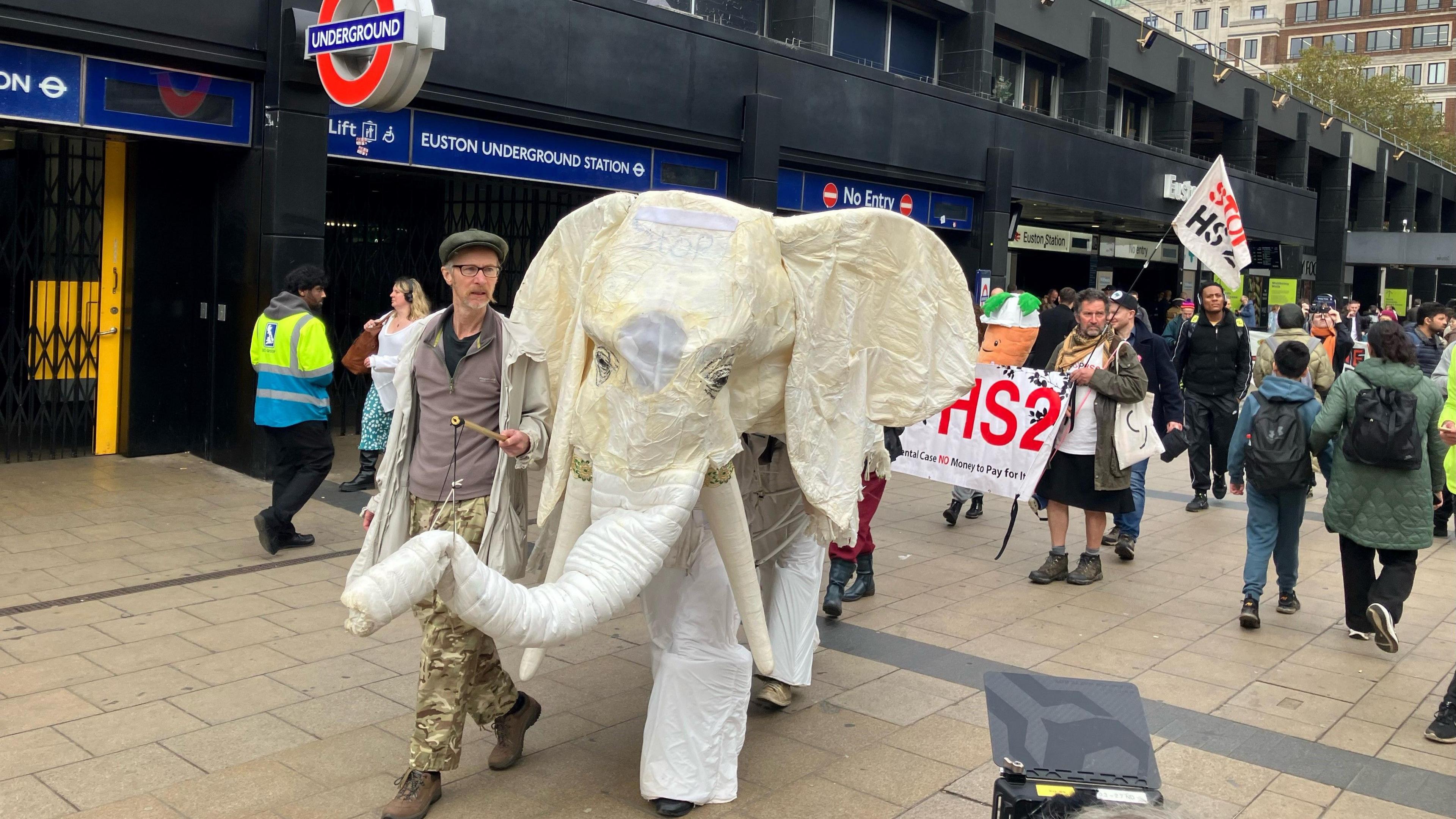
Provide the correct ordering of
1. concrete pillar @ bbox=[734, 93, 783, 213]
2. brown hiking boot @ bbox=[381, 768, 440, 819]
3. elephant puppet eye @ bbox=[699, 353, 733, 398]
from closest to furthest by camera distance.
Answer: elephant puppet eye @ bbox=[699, 353, 733, 398], brown hiking boot @ bbox=[381, 768, 440, 819], concrete pillar @ bbox=[734, 93, 783, 213]

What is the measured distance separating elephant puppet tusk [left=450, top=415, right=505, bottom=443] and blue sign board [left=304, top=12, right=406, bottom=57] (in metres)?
5.18

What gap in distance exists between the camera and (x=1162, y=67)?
25344mm

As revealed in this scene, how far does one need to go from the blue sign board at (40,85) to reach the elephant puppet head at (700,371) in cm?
599

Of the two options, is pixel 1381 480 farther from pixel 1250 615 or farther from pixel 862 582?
pixel 862 582

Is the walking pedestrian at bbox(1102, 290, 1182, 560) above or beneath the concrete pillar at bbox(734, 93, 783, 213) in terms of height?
beneath

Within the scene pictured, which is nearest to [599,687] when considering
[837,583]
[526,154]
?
[837,583]

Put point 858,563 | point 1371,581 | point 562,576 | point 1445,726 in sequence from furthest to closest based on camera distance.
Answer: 1. point 858,563
2. point 1371,581
3. point 1445,726
4. point 562,576

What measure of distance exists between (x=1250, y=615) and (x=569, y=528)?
4406 millimetres

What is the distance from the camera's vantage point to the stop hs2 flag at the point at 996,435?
7707 millimetres

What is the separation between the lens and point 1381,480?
248 inches

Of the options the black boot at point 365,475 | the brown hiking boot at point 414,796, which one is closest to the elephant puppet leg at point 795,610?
the brown hiking boot at point 414,796

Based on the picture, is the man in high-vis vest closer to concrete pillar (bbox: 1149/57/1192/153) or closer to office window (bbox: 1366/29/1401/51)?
concrete pillar (bbox: 1149/57/1192/153)

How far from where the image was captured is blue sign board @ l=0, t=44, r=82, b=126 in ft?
28.2

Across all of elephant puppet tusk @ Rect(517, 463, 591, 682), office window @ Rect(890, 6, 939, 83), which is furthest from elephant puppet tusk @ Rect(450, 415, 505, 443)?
office window @ Rect(890, 6, 939, 83)
